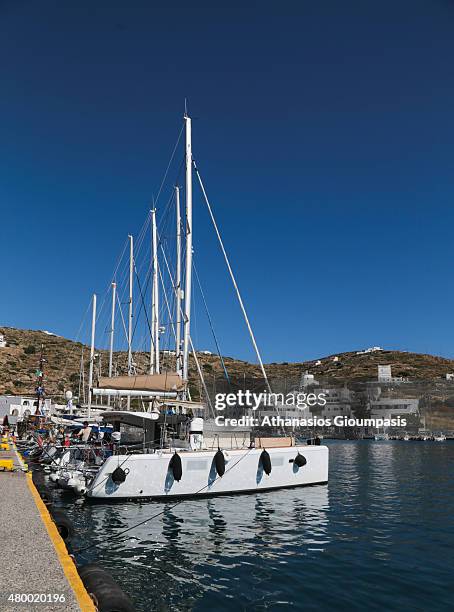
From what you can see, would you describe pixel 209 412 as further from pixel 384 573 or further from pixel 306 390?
pixel 306 390

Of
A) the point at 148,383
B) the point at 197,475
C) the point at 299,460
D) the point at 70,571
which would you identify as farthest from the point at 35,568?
the point at 299,460

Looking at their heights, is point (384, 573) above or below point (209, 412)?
below

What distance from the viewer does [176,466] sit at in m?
19.0

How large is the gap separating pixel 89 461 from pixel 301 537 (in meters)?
10.3

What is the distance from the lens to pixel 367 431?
121375mm

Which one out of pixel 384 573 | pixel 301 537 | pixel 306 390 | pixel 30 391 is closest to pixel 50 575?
pixel 384 573

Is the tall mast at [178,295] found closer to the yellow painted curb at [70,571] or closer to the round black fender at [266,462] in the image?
the round black fender at [266,462]

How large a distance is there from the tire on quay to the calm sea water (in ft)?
5.20

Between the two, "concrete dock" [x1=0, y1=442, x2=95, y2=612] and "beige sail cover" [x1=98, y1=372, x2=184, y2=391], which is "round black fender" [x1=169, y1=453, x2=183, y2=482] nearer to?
"beige sail cover" [x1=98, y1=372, x2=184, y2=391]

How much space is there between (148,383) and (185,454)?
13.5ft

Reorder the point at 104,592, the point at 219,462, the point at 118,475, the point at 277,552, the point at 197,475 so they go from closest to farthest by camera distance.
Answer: the point at 104,592
the point at 277,552
the point at 118,475
the point at 197,475
the point at 219,462

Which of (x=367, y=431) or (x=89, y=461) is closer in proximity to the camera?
(x=89, y=461)

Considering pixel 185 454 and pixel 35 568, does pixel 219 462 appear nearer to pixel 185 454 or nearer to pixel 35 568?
pixel 185 454

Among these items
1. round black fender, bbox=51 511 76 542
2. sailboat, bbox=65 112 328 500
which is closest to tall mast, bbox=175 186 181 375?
sailboat, bbox=65 112 328 500
